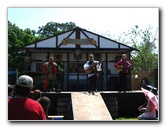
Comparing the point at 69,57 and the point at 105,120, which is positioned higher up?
→ the point at 69,57

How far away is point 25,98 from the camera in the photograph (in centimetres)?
257

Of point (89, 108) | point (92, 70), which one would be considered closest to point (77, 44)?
point (92, 70)

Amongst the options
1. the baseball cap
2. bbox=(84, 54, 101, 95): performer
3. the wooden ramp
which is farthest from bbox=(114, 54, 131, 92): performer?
the baseball cap

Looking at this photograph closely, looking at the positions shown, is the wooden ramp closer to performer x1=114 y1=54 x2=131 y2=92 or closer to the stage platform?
the stage platform

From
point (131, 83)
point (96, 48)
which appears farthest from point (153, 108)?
point (96, 48)

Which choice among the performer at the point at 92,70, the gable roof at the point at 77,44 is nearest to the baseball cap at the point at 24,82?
the performer at the point at 92,70

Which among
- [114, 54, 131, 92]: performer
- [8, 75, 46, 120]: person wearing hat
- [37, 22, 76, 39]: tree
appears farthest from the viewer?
[114, 54, 131, 92]: performer

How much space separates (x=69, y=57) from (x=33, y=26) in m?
4.70

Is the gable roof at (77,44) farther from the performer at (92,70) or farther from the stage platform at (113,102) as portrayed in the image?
the stage platform at (113,102)

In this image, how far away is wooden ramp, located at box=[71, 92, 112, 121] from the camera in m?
4.21

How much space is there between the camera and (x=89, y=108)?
4.65 m

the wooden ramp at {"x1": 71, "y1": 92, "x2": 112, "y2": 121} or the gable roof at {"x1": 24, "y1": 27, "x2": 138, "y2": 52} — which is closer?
the wooden ramp at {"x1": 71, "y1": 92, "x2": 112, "y2": 121}

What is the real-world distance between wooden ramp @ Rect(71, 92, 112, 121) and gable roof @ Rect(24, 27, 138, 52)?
12.1 feet
